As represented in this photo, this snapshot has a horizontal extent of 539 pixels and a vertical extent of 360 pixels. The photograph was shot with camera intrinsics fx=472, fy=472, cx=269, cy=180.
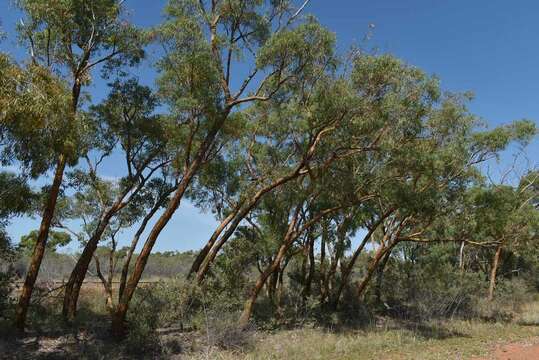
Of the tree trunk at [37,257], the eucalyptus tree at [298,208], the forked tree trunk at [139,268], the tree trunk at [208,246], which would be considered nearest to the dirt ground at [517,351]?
the eucalyptus tree at [298,208]

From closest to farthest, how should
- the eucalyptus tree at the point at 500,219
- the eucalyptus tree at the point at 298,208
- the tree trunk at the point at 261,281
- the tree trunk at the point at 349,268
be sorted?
1. the tree trunk at the point at 261,281
2. the eucalyptus tree at the point at 298,208
3. the eucalyptus tree at the point at 500,219
4. the tree trunk at the point at 349,268

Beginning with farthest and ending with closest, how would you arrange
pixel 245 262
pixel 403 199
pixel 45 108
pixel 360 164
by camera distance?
pixel 245 262 → pixel 360 164 → pixel 403 199 → pixel 45 108

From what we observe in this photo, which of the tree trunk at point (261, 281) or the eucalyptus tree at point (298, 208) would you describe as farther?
the eucalyptus tree at point (298, 208)

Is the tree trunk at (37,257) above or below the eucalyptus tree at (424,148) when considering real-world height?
below

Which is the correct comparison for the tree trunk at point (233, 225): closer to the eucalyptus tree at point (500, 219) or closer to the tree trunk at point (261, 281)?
the tree trunk at point (261, 281)

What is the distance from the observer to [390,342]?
50.2 ft

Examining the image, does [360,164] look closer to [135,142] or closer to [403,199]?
Answer: [403,199]

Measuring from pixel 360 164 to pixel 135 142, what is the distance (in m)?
7.46

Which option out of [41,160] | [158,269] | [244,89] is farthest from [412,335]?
[158,269]

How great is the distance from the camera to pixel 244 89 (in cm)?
1337

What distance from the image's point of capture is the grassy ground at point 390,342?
42.6 ft

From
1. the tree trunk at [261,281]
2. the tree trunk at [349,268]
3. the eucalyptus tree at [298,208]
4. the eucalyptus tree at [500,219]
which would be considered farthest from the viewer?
the tree trunk at [349,268]

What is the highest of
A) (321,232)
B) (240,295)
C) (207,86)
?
(207,86)

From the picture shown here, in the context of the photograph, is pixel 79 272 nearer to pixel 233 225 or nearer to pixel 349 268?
pixel 233 225
